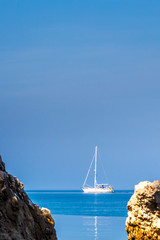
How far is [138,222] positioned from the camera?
47.4ft

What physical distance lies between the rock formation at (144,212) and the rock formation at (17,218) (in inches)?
221

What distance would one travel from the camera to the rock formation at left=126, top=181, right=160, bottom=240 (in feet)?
46.8

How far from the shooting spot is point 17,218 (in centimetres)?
731

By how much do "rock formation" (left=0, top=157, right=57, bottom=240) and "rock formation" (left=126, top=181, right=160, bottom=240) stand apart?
561 centimetres

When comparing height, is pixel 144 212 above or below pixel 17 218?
above

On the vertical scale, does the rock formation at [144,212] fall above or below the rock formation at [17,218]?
above

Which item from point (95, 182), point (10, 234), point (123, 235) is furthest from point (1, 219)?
point (95, 182)

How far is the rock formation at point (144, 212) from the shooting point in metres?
14.3

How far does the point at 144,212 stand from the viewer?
1452cm

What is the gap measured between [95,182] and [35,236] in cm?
15327

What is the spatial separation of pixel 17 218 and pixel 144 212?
7.94m

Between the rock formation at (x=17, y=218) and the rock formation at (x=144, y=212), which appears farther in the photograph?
the rock formation at (x=144, y=212)

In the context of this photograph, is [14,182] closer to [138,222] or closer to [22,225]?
[22,225]

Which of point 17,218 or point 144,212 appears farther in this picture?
point 144,212
